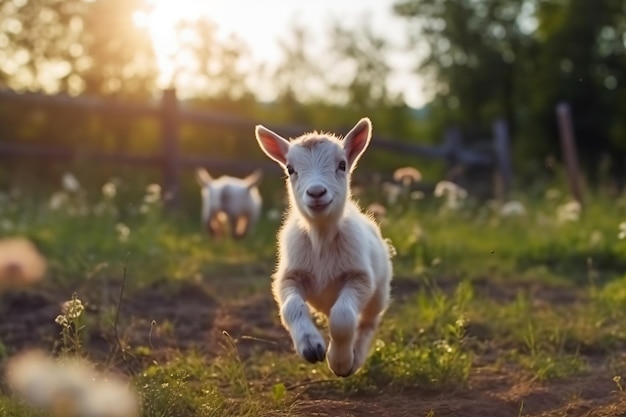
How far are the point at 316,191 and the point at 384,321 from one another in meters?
1.80

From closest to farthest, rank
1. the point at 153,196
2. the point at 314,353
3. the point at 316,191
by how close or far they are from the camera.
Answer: the point at 314,353 → the point at 316,191 → the point at 153,196

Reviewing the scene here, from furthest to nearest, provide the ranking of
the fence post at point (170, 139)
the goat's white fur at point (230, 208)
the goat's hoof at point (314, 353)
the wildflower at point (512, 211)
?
the fence post at point (170, 139) → the goat's white fur at point (230, 208) → the wildflower at point (512, 211) → the goat's hoof at point (314, 353)

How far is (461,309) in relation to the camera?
573 cm

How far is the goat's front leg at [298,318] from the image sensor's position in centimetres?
412

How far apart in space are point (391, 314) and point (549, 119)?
19617mm

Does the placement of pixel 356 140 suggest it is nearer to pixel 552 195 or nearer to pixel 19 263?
pixel 19 263

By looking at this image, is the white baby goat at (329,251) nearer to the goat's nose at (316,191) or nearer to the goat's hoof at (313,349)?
the goat's nose at (316,191)

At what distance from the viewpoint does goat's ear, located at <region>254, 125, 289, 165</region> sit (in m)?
5.29

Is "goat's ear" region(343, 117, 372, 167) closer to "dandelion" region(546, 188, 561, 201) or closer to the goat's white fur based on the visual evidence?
the goat's white fur

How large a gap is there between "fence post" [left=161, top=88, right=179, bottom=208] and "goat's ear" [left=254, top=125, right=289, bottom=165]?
798cm

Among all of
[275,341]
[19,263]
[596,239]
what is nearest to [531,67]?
[596,239]

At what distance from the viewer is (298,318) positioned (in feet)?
14.3

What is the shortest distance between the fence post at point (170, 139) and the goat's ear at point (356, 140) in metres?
8.18

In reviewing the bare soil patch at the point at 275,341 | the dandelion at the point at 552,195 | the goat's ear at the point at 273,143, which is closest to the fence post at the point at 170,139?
the dandelion at the point at 552,195
